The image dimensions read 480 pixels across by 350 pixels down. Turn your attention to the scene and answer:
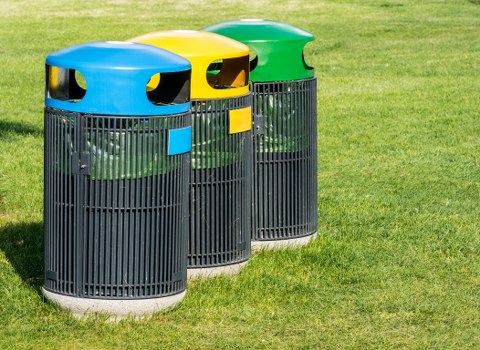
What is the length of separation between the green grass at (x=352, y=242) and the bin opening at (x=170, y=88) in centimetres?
121

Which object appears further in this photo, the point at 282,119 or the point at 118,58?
the point at 282,119

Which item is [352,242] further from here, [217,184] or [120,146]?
[120,146]

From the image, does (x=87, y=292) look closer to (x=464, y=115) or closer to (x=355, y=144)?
(x=355, y=144)

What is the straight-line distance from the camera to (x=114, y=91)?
20.3 ft

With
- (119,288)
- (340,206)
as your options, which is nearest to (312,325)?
(119,288)

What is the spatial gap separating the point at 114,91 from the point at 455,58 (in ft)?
51.0

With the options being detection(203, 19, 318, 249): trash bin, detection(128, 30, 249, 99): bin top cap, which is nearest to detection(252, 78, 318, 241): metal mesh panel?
detection(203, 19, 318, 249): trash bin

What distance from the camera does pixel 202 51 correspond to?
7.03 m

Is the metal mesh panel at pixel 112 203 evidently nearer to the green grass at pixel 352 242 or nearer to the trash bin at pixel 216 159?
the green grass at pixel 352 242

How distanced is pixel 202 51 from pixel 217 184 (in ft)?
2.74

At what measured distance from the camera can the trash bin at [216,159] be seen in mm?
7016

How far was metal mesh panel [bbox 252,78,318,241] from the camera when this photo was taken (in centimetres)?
786

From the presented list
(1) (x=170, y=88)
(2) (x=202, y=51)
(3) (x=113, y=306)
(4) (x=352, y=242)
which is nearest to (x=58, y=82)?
(1) (x=170, y=88)

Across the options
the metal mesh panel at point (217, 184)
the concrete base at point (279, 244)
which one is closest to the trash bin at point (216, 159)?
the metal mesh panel at point (217, 184)
